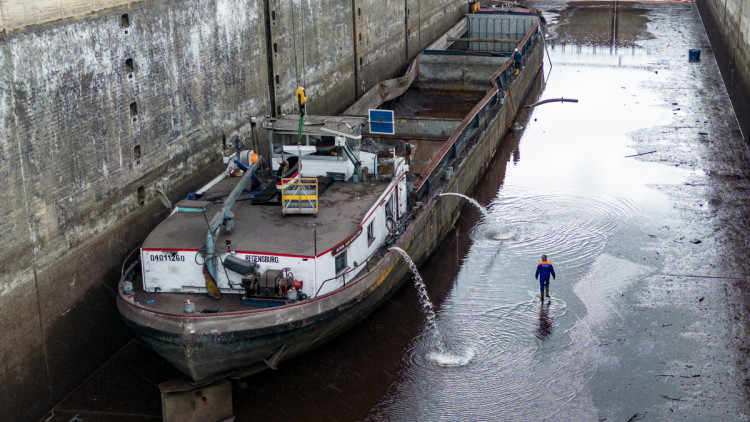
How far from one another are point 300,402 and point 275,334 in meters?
1.35

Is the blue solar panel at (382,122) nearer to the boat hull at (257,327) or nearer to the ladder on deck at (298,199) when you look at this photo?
the boat hull at (257,327)

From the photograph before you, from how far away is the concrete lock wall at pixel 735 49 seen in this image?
29438 millimetres

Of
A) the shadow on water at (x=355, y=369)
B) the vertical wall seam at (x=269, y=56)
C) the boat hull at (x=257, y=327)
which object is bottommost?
the shadow on water at (x=355, y=369)

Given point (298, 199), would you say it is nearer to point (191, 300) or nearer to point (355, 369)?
point (191, 300)

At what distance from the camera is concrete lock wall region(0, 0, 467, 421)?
13266 millimetres

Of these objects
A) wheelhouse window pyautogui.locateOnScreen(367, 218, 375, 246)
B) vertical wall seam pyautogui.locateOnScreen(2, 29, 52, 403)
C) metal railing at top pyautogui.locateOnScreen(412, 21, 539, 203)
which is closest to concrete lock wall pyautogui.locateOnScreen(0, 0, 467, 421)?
vertical wall seam pyautogui.locateOnScreen(2, 29, 52, 403)

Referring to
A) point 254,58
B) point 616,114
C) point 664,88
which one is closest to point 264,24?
point 254,58

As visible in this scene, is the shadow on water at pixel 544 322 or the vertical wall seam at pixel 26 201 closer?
the vertical wall seam at pixel 26 201

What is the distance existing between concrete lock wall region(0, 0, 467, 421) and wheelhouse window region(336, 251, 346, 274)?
388cm

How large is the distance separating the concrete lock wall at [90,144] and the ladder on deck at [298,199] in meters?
2.75

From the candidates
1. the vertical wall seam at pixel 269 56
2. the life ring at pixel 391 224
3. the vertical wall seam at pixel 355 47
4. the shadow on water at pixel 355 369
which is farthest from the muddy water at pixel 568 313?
the vertical wall seam at pixel 269 56

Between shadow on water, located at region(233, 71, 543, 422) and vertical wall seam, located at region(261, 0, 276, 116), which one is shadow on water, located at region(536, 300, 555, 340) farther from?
vertical wall seam, located at region(261, 0, 276, 116)

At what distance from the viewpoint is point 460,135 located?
23.7 meters

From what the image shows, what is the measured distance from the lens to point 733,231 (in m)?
21.1
